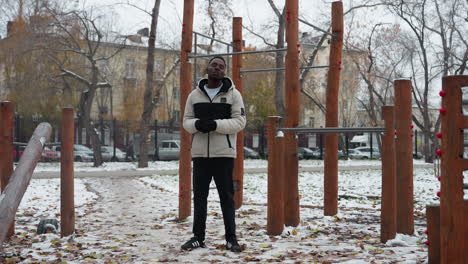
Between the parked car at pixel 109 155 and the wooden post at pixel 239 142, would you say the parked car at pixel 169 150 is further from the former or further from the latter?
the wooden post at pixel 239 142

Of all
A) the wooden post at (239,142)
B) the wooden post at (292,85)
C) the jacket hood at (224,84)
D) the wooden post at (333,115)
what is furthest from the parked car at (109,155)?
the jacket hood at (224,84)

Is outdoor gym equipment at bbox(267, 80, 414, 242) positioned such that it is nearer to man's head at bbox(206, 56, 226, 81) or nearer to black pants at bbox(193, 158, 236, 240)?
black pants at bbox(193, 158, 236, 240)

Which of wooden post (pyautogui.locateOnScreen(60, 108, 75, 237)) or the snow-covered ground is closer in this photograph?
the snow-covered ground

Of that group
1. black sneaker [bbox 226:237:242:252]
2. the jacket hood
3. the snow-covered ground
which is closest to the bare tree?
the snow-covered ground

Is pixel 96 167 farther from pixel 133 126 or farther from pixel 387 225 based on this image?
pixel 387 225

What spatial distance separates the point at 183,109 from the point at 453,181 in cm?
394

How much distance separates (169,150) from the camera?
33.6m

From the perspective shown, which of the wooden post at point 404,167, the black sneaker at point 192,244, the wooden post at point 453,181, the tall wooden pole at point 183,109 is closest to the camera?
the wooden post at point 453,181

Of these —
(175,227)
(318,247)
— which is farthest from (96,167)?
(318,247)

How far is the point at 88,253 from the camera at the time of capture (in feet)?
15.7

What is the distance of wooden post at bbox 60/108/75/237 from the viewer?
541 centimetres

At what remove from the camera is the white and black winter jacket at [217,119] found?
192 inches

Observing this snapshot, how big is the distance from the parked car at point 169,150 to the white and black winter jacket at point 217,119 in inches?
1109

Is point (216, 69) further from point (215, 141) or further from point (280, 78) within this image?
point (280, 78)
